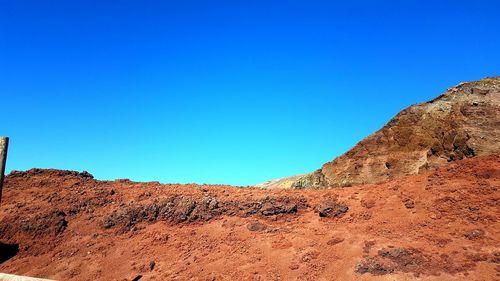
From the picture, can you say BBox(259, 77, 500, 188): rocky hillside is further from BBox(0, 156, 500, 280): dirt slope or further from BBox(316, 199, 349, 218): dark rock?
BBox(316, 199, 349, 218): dark rock

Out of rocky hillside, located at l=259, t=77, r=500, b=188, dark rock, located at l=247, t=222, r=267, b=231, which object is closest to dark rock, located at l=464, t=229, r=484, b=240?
rocky hillside, located at l=259, t=77, r=500, b=188

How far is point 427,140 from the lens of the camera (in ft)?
58.8

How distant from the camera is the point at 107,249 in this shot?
15023 millimetres

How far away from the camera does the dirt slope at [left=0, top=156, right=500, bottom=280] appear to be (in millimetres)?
11570

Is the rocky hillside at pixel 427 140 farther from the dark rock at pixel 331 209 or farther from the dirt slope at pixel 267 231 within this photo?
the dark rock at pixel 331 209

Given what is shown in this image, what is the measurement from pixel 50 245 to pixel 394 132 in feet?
53.8

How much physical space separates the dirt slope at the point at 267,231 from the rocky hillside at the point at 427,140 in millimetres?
1316

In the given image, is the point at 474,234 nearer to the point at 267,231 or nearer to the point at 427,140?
the point at 267,231

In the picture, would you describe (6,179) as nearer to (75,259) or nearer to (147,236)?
(75,259)

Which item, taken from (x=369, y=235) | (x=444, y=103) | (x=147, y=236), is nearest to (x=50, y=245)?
(x=147, y=236)

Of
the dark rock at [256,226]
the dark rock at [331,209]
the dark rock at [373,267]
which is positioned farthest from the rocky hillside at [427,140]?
the dark rock at [373,267]

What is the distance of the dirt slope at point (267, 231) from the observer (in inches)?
456

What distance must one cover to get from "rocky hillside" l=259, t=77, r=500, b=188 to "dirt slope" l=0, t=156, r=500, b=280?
51.8 inches

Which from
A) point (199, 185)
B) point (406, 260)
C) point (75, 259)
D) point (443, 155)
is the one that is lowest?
point (406, 260)
